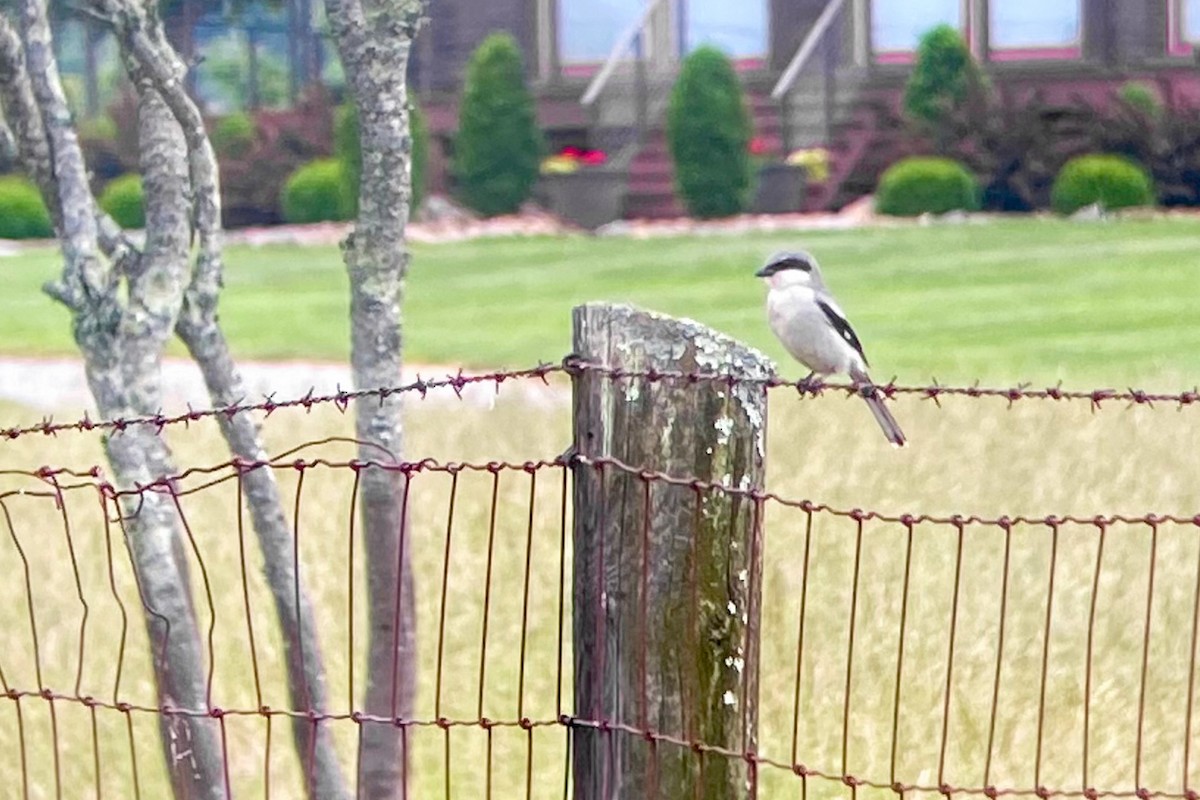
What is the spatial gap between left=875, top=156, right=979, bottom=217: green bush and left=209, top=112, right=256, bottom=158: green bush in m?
6.69

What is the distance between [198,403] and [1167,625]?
7623 mm

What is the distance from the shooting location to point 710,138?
21.1m

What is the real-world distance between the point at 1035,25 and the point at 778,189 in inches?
134

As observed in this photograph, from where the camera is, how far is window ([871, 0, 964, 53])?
2333 centimetres

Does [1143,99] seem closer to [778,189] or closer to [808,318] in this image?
[778,189]

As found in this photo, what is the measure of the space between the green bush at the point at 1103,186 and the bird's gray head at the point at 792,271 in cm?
1464

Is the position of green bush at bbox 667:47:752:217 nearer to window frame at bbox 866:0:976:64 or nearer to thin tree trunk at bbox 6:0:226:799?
window frame at bbox 866:0:976:64

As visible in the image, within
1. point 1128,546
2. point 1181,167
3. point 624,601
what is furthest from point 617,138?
point 624,601

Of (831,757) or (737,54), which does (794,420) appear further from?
(737,54)


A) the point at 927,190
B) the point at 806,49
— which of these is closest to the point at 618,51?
the point at 806,49

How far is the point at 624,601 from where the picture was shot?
3.41 meters

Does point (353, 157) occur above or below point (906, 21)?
below

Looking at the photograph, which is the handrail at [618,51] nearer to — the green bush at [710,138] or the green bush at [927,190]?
the green bush at [710,138]

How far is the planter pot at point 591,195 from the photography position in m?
21.8
